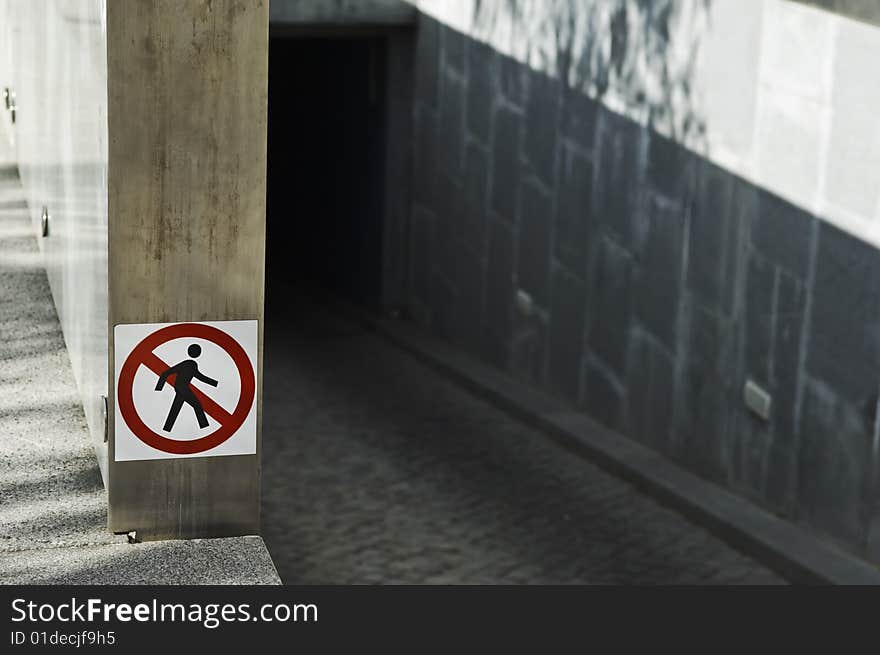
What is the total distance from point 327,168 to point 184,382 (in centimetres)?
1686

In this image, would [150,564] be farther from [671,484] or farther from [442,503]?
A: [671,484]

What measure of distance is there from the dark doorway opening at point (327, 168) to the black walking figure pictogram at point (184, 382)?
14.5m

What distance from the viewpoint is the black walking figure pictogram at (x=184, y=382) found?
4578 mm

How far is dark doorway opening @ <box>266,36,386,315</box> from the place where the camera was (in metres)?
19.4

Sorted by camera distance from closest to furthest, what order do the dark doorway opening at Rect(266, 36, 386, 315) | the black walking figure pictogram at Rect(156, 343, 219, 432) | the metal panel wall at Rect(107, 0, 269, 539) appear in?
the metal panel wall at Rect(107, 0, 269, 539) → the black walking figure pictogram at Rect(156, 343, 219, 432) → the dark doorway opening at Rect(266, 36, 386, 315)

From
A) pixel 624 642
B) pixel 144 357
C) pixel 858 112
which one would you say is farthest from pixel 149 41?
pixel 858 112

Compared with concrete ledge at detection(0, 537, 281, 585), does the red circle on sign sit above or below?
above

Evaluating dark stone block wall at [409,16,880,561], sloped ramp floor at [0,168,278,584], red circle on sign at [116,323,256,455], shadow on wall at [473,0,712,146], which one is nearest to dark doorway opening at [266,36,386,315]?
dark stone block wall at [409,16,880,561]

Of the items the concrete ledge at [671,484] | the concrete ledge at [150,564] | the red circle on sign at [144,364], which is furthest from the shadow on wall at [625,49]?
the concrete ledge at [150,564]

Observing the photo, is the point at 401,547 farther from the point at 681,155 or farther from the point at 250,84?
the point at 250,84

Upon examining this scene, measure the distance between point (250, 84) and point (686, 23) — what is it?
8.28 m

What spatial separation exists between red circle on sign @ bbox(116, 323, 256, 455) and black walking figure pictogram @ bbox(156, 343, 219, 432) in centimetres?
5

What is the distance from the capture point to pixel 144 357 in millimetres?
4543

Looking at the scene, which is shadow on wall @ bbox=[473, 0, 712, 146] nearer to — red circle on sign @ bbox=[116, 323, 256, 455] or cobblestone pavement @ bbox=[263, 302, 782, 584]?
cobblestone pavement @ bbox=[263, 302, 782, 584]
